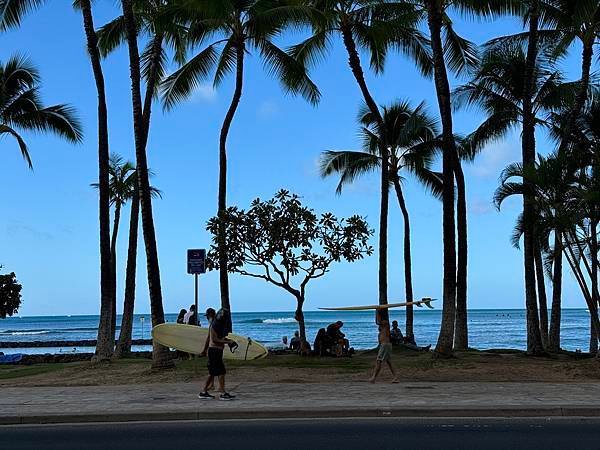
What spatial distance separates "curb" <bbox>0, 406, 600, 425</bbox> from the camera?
12.3 m

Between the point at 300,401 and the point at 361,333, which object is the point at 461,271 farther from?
the point at 361,333

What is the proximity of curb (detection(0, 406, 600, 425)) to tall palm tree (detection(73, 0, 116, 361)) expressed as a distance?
9995 millimetres

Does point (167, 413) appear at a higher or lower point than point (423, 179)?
lower

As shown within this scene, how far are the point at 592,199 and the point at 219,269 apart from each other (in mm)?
10577

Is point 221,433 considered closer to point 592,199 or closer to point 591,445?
point 591,445

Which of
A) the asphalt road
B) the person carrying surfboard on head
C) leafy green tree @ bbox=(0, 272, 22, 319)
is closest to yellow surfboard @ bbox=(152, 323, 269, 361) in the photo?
the person carrying surfboard on head

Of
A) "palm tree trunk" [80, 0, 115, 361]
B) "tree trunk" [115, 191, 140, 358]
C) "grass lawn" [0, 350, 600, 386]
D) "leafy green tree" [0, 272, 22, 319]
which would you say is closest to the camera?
"grass lawn" [0, 350, 600, 386]

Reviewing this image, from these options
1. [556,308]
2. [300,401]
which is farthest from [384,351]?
[556,308]

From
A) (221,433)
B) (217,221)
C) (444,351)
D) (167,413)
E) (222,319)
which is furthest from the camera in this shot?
(217,221)

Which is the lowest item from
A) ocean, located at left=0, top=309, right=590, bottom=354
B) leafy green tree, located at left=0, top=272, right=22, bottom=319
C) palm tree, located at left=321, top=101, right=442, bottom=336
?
ocean, located at left=0, top=309, right=590, bottom=354

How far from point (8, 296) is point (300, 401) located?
81.4ft

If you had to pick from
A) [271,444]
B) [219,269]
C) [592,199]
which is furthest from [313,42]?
[271,444]

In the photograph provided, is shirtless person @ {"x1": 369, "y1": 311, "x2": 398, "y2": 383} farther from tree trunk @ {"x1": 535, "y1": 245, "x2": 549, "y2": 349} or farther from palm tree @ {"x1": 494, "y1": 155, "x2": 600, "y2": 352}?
tree trunk @ {"x1": 535, "y1": 245, "x2": 549, "y2": 349}

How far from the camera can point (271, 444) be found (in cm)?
983
